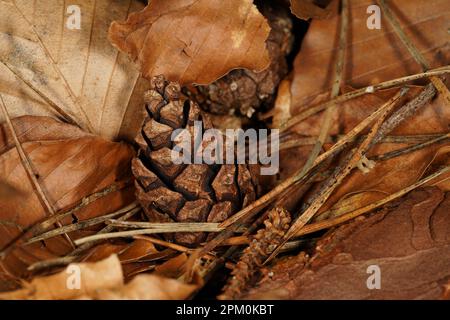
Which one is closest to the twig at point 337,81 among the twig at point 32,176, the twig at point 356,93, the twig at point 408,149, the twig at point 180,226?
the twig at point 356,93

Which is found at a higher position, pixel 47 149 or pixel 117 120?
pixel 117 120

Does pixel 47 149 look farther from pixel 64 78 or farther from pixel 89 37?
pixel 89 37

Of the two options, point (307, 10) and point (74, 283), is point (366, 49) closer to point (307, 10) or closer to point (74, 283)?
point (307, 10)

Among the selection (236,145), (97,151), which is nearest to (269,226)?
(236,145)

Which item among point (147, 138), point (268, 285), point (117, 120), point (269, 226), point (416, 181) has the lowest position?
point (268, 285)

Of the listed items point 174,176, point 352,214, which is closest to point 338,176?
point 352,214

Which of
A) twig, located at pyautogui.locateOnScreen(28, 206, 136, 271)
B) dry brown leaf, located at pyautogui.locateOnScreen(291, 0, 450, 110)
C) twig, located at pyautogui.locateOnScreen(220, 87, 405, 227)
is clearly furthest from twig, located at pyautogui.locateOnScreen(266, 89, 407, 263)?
twig, located at pyautogui.locateOnScreen(28, 206, 136, 271)
